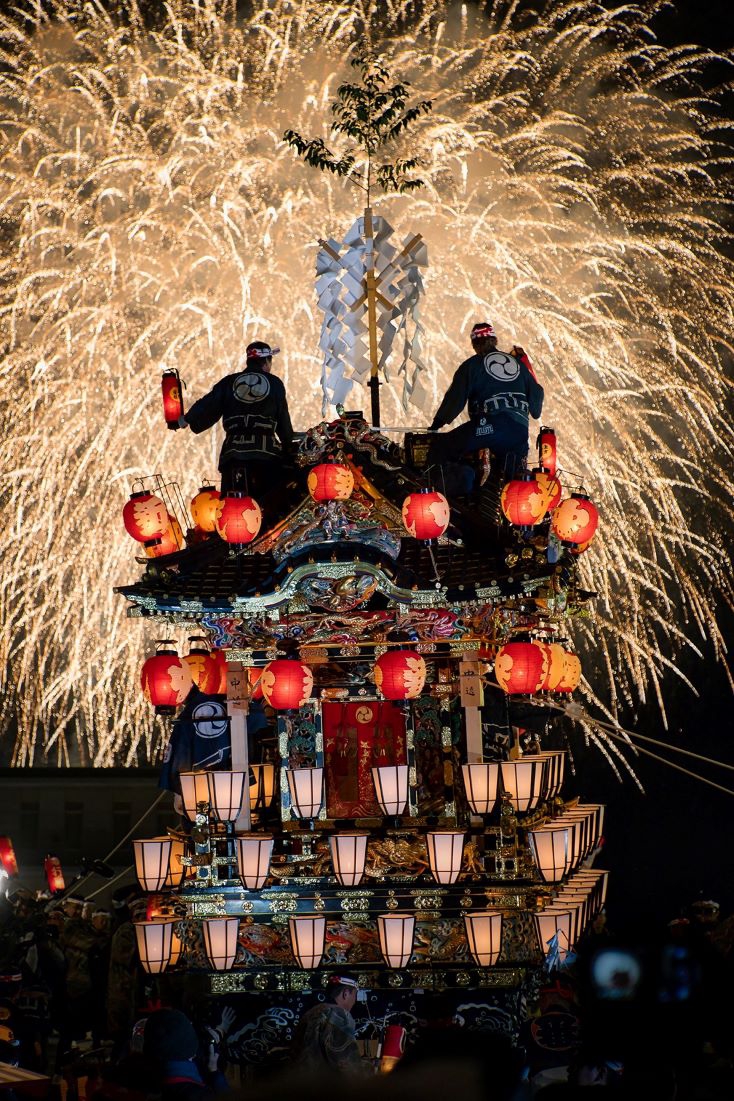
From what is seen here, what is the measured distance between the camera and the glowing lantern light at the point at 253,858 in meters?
12.5

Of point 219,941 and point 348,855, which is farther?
point 219,941

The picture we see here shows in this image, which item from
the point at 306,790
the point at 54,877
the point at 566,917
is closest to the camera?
the point at 306,790

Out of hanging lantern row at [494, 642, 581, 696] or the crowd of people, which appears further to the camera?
hanging lantern row at [494, 642, 581, 696]

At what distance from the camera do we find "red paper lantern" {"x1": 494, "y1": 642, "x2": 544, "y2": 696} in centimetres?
1285

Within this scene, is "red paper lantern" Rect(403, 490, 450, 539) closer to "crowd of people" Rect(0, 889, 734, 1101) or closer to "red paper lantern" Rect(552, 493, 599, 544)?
"red paper lantern" Rect(552, 493, 599, 544)

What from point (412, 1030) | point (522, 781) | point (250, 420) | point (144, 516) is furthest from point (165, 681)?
point (412, 1030)

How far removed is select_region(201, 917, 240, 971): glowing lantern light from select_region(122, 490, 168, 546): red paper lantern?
12.5 ft

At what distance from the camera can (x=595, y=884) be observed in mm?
16312

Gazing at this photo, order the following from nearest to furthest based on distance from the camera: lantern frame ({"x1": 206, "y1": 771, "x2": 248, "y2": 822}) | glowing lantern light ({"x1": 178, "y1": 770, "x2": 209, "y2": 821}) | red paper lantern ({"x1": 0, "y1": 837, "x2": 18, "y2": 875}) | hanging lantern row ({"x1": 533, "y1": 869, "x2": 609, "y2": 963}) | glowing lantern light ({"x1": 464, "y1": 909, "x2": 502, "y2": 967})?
glowing lantern light ({"x1": 464, "y1": 909, "x2": 502, "y2": 967})
lantern frame ({"x1": 206, "y1": 771, "x2": 248, "y2": 822})
hanging lantern row ({"x1": 533, "y1": 869, "x2": 609, "y2": 963})
glowing lantern light ({"x1": 178, "y1": 770, "x2": 209, "y2": 821})
red paper lantern ({"x1": 0, "y1": 837, "x2": 18, "y2": 875})

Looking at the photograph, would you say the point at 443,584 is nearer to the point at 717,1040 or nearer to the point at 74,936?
the point at 74,936

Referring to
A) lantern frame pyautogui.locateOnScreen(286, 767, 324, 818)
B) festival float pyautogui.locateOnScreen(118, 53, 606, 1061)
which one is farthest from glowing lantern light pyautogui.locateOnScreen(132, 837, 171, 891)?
lantern frame pyautogui.locateOnScreen(286, 767, 324, 818)

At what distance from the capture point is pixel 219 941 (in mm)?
12617

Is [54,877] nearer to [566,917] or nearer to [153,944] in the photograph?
[153,944]

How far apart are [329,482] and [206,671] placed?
110 inches
